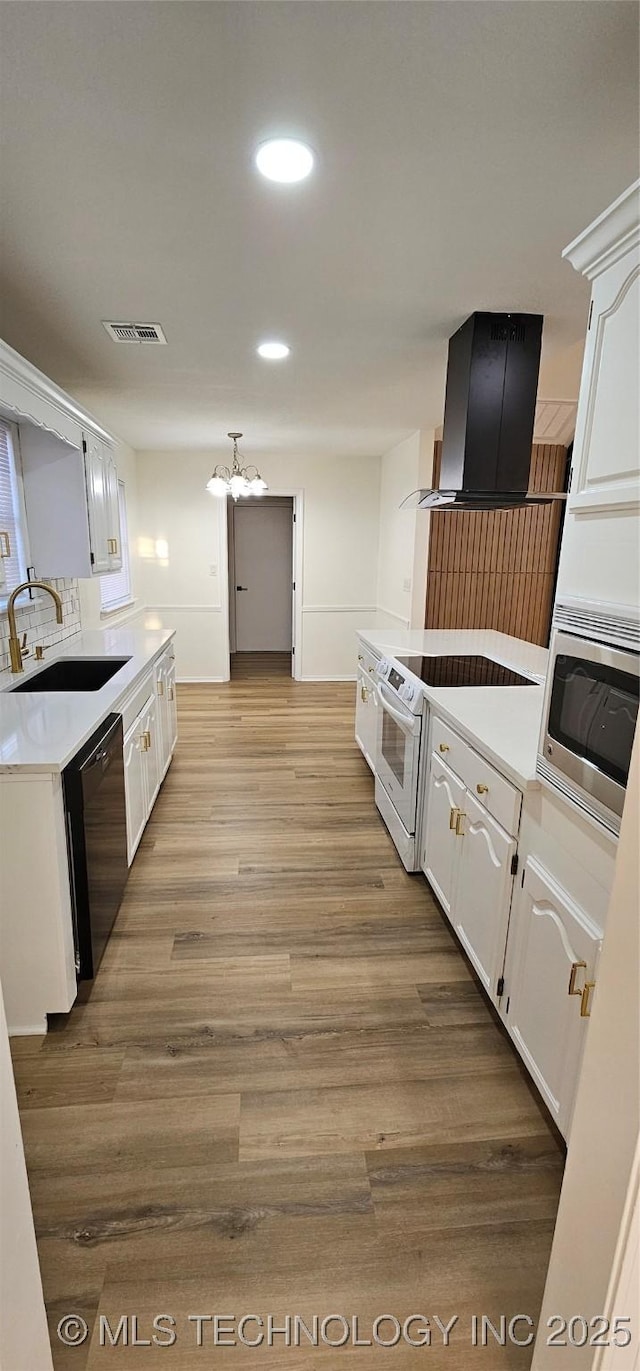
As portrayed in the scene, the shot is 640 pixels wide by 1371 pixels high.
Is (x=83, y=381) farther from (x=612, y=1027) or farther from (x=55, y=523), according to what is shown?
(x=612, y=1027)

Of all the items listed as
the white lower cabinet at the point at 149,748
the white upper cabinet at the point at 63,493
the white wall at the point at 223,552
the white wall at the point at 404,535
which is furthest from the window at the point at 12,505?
the white wall at the point at 223,552

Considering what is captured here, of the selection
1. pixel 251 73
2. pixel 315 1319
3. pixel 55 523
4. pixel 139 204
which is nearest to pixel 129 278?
pixel 139 204

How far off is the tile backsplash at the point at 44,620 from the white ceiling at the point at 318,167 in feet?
4.15

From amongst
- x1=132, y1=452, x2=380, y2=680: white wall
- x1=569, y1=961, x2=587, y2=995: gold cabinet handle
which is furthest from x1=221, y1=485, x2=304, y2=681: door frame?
x1=569, y1=961, x2=587, y2=995: gold cabinet handle

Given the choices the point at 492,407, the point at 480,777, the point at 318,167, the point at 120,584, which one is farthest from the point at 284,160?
the point at 120,584

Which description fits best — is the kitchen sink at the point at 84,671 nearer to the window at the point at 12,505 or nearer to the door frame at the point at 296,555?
the window at the point at 12,505

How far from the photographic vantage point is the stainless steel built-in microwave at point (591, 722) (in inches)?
49.2

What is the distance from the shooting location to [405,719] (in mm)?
2840

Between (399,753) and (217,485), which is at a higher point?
(217,485)

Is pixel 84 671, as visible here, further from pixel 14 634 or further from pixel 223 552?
pixel 223 552

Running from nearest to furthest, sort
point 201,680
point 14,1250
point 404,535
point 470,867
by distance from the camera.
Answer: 1. point 14,1250
2. point 470,867
3. point 404,535
4. point 201,680

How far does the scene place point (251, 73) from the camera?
1.23m

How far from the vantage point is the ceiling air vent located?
2650 mm

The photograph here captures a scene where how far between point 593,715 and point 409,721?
1420mm
